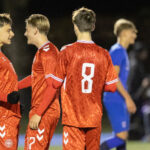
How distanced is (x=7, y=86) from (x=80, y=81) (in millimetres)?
901

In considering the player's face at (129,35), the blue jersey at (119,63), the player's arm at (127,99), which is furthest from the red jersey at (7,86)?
the player's face at (129,35)

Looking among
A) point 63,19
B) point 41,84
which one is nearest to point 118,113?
point 41,84

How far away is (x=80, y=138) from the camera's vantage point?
5785mm

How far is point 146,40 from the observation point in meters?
23.7

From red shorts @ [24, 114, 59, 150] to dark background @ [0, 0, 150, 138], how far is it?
1032 cm

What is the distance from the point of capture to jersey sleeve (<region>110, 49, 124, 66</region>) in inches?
318

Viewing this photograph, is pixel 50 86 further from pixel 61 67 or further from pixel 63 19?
pixel 63 19

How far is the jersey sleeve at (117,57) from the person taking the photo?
8.08m

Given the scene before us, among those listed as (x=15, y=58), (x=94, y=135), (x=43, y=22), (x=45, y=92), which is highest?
(x=43, y=22)

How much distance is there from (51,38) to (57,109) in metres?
18.2

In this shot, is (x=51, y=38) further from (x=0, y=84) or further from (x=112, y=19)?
(x=0, y=84)

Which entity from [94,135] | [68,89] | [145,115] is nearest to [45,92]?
[68,89]

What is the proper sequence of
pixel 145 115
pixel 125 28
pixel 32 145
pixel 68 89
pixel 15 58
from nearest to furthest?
pixel 68 89 → pixel 32 145 → pixel 125 28 → pixel 145 115 → pixel 15 58

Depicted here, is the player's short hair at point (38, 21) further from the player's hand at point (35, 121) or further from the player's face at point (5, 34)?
the player's hand at point (35, 121)
